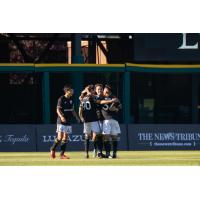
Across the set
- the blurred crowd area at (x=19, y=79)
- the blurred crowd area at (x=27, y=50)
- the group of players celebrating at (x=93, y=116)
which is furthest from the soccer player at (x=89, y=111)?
the blurred crowd area at (x=27, y=50)

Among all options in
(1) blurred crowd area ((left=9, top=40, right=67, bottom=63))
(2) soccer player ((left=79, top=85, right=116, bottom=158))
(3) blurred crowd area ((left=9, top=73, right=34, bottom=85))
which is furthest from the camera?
(1) blurred crowd area ((left=9, top=40, right=67, bottom=63))

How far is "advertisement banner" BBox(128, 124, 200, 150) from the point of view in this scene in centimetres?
2984

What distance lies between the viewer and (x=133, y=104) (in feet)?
123

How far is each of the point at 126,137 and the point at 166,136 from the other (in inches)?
56.0

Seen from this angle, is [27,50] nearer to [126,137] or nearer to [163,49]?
[163,49]

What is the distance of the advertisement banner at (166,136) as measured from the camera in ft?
97.9

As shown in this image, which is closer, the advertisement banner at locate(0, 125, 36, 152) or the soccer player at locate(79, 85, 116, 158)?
the soccer player at locate(79, 85, 116, 158)

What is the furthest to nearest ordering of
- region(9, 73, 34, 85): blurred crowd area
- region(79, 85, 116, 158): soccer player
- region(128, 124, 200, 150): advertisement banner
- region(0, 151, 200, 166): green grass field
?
region(9, 73, 34, 85): blurred crowd area
region(128, 124, 200, 150): advertisement banner
region(79, 85, 116, 158): soccer player
region(0, 151, 200, 166): green grass field

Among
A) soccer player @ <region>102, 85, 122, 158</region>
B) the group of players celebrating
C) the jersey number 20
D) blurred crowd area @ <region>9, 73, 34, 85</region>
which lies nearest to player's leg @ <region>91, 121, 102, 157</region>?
the group of players celebrating

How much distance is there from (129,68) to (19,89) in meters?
6.56

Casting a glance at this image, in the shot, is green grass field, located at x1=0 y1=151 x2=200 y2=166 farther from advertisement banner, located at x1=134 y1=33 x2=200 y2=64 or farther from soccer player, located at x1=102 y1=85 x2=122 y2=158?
advertisement banner, located at x1=134 y1=33 x2=200 y2=64
